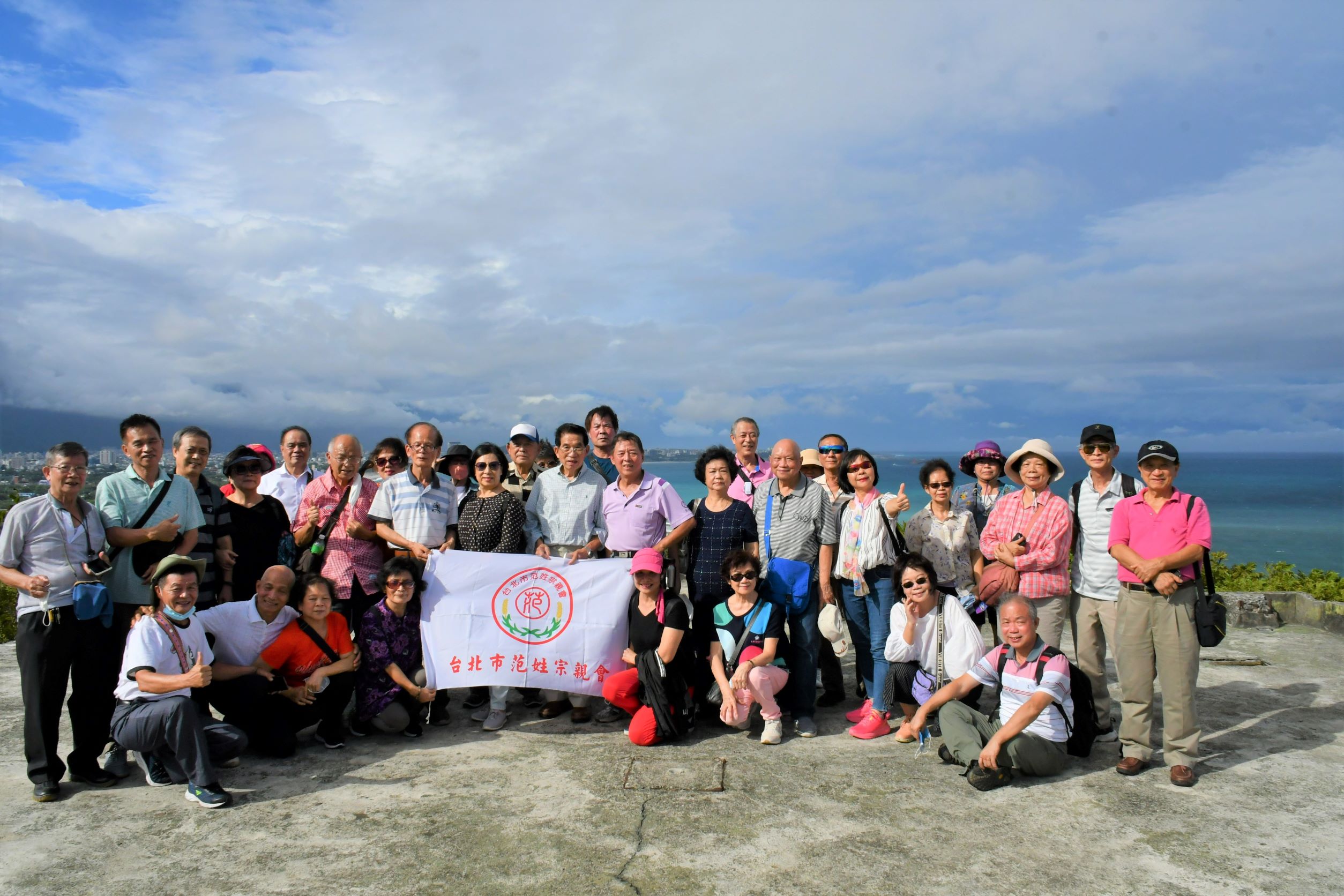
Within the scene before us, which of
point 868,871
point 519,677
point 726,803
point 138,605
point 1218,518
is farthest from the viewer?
point 1218,518

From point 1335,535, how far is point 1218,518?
11699 millimetres

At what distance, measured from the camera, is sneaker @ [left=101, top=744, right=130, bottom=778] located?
4609mm

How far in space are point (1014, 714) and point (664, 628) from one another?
220 cm

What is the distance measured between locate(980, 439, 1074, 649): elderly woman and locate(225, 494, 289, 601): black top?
500 cm

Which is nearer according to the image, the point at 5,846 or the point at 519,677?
the point at 5,846

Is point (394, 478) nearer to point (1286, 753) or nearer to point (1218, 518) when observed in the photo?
point (1286, 753)

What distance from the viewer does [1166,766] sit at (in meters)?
4.87

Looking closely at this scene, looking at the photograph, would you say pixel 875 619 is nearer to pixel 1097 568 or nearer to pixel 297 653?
pixel 1097 568

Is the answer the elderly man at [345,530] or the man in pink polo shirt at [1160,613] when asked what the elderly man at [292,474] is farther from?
the man in pink polo shirt at [1160,613]

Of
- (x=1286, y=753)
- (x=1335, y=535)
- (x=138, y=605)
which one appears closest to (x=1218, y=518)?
(x=1335, y=535)

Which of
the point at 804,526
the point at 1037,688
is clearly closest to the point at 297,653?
the point at 804,526

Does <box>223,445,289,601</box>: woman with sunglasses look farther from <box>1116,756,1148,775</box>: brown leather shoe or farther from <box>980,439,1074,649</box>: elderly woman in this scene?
<box>1116,756,1148,775</box>: brown leather shoe

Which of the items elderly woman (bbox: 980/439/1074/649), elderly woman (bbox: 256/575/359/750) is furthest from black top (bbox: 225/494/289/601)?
elderly woman (bbox: 980/439/1074/649)

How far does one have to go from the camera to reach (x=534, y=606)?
229 inches
